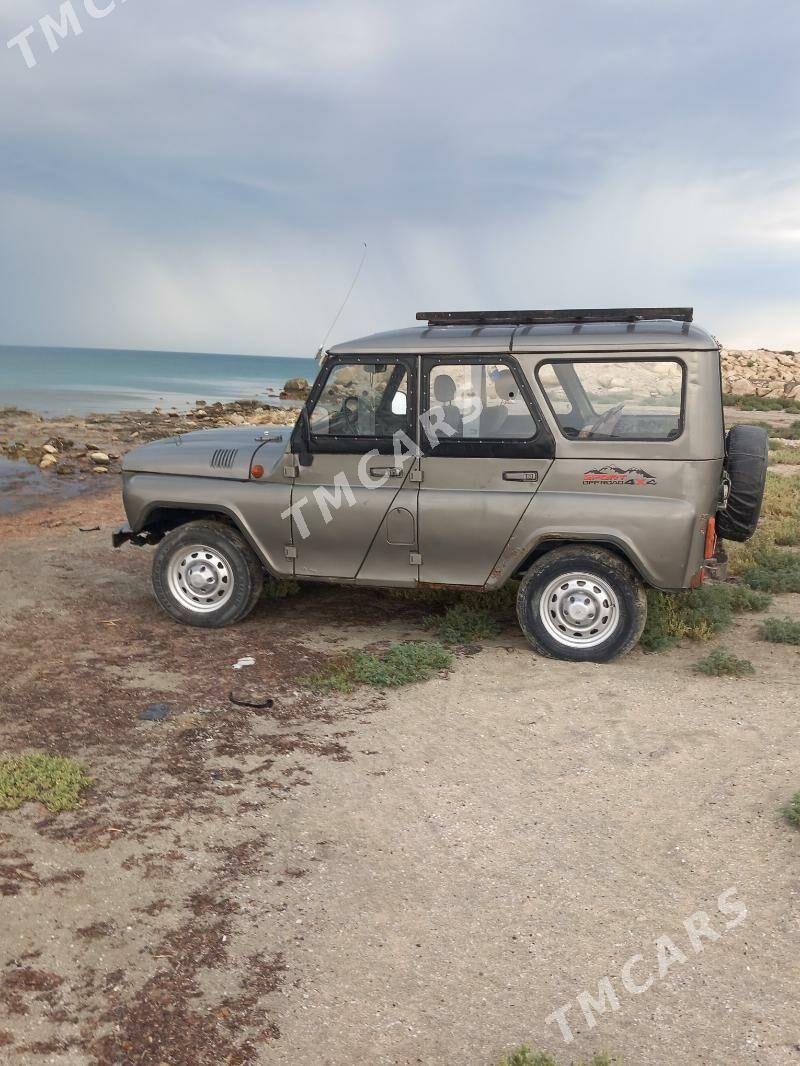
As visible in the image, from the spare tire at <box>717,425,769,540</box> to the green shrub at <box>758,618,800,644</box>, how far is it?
3.79 ft

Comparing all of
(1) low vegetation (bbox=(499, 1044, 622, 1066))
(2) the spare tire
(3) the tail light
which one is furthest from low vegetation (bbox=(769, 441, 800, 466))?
(1) low vegetation (bbox=(499, 1044, 622, 1066))

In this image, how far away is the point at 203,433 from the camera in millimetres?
8359

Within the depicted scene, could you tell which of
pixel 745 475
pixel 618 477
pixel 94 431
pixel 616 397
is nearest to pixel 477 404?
pixel 616 397

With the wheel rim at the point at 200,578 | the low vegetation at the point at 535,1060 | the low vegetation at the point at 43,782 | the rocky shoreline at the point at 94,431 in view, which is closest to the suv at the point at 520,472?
the wheel rim at the point at 200,578

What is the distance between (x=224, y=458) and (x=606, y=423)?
3078mm

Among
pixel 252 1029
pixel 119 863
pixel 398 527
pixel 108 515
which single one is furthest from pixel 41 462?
pixel 252 1029

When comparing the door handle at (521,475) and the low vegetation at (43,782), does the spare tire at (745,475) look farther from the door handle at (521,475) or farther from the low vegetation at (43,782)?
the low vegetation at (43,782)

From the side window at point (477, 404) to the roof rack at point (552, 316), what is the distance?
0.53 m

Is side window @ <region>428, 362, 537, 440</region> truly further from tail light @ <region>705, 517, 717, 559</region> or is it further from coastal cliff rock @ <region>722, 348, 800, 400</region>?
coastal cliff rock @ <region>722, 348, 800, 400</region>

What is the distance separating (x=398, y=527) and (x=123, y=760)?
2708 millimetres

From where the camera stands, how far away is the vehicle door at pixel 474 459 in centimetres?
688

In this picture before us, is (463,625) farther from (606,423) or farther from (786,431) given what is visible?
(786,431)

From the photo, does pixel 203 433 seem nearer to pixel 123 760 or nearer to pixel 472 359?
pixel 472 359

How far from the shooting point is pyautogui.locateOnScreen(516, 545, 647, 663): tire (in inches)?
270
